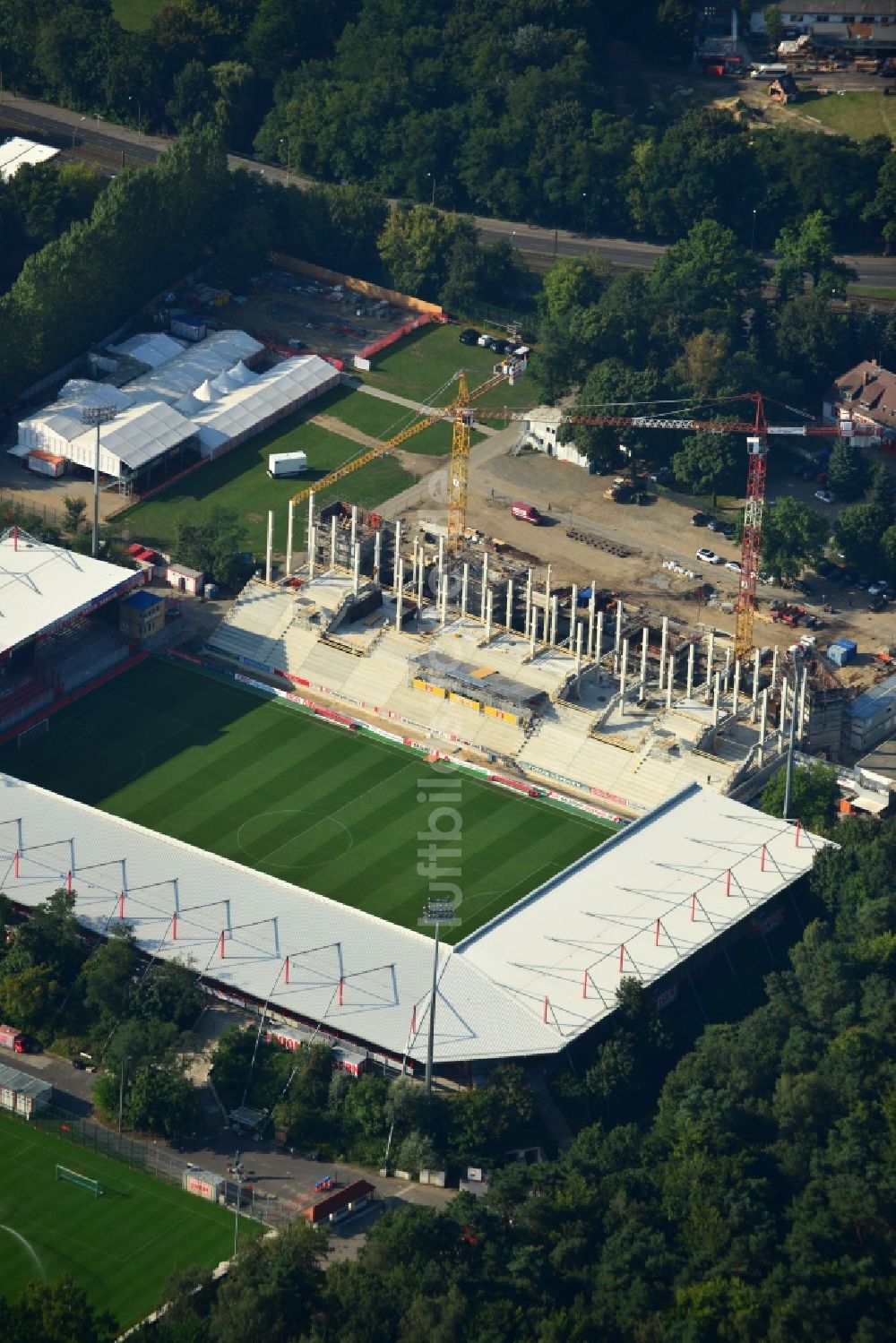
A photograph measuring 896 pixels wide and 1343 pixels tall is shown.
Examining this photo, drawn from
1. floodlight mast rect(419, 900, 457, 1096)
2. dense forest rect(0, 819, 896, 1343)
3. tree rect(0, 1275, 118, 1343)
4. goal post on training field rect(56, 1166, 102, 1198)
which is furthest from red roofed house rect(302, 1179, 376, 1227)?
tree rect(0, 1275, 118, 1343)

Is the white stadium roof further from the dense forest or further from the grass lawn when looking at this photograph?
the grass lawn

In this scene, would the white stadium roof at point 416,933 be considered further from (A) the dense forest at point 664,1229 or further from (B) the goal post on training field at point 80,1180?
(B) the goal post on training field at point 80,1180

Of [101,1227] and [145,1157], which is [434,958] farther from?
[101,1227]

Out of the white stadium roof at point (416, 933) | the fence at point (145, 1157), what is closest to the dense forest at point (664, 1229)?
the white stadium roof at point (416, 933)

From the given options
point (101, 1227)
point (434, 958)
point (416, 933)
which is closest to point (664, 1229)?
point (434, 958)

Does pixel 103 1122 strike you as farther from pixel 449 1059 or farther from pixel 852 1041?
pixel 852 1041

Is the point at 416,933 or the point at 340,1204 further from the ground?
the point at 416,933
